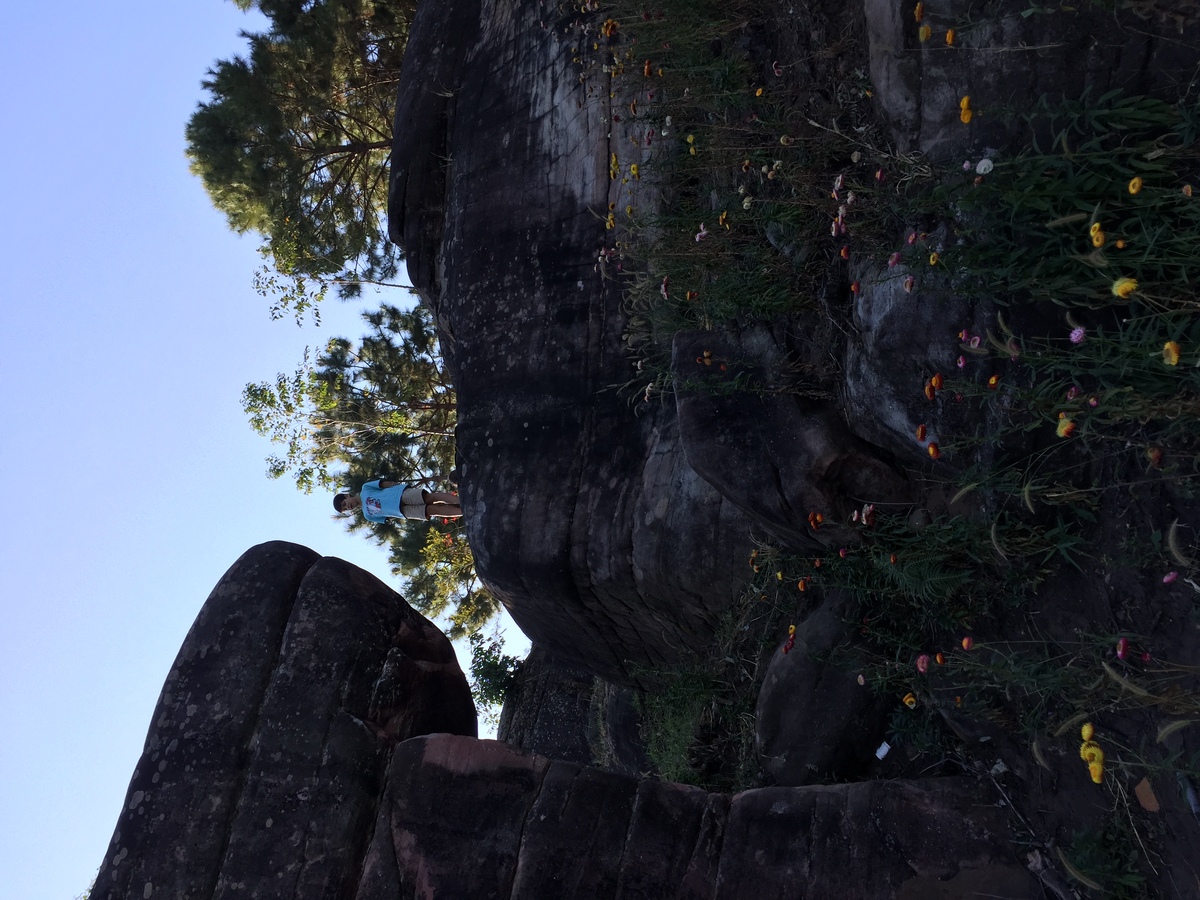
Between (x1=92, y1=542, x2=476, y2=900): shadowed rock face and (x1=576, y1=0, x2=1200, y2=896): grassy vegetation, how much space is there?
1.67 meters

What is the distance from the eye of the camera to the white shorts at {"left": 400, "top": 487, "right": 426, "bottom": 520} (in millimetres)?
9008

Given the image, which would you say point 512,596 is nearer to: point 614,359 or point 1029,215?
point 614,359

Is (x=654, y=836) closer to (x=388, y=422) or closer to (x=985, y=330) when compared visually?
(x=985, y=330)

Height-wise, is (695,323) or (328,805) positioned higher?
(695,323)

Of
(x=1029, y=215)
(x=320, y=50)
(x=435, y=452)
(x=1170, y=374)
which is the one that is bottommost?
(x=1170, y=374)

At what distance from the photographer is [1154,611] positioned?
262 cm

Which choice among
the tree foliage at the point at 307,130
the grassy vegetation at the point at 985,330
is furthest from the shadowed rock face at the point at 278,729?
the tree foliage at the point at 307,130

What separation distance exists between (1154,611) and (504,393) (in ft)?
12.3

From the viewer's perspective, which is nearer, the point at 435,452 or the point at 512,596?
the point at 512,596

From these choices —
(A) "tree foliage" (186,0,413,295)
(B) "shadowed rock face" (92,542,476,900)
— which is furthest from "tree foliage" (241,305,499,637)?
(B) "shadowed rock face" (92,542,476,900)

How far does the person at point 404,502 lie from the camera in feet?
29.2

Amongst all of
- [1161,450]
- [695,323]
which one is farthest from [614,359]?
[1161,450]

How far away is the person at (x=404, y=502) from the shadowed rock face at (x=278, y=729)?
11.8 ft

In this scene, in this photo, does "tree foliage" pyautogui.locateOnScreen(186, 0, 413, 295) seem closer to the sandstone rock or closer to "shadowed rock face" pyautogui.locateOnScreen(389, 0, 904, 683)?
"shadowed rock face" pyautogui.locateOnScreen(389, 0, 904, 683)
